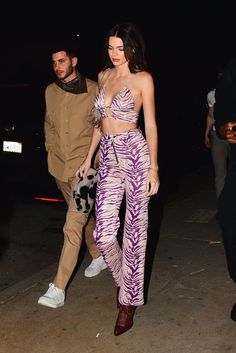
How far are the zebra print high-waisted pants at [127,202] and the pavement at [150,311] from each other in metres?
0.27

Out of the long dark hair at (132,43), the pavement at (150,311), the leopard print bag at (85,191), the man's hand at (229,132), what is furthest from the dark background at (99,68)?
the pavement at (150,311)

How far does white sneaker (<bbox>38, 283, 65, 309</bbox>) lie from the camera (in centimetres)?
407

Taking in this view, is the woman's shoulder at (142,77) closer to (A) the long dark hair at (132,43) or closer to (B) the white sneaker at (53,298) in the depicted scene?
(A) the long dark hair at (132,43)

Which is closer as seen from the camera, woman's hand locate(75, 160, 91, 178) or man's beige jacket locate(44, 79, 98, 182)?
woman's hand locate(75, 160, 91, 178)

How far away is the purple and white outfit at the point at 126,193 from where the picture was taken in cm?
366

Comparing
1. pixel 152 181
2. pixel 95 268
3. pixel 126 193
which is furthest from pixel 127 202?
pixel 95 268

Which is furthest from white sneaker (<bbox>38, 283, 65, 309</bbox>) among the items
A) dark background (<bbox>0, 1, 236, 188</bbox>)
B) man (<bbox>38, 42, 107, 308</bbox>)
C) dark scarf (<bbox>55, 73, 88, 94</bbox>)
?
dark background (<bbox>0, 1, 236, 188</bbox>)

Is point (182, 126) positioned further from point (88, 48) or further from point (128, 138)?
point (128, 138)

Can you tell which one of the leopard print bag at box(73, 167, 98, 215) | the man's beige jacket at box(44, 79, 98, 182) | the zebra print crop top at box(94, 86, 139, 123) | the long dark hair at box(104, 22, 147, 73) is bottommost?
the leopard print bag at box(73, 167, 98, 215)

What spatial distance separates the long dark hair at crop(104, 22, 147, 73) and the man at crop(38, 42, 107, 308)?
0.70 meters

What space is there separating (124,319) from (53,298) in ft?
2.08

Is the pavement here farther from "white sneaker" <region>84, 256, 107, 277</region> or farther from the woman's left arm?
the woman's left arm

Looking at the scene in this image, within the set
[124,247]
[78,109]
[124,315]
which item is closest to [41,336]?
[124,315]

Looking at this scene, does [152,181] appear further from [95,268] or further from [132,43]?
[95,268]
